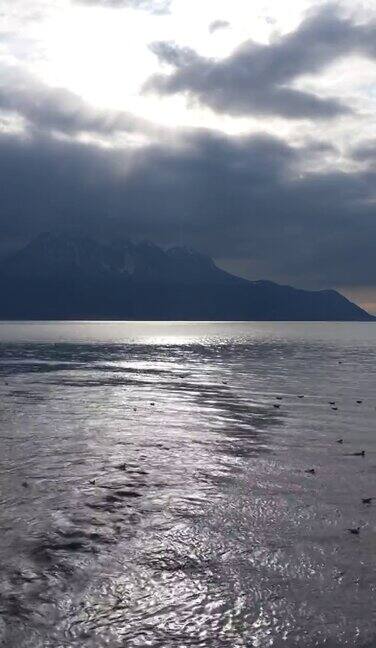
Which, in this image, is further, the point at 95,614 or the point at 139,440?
the point at 139,440

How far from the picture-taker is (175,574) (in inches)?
545

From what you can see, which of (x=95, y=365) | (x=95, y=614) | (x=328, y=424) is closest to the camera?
(x=95, y=614)

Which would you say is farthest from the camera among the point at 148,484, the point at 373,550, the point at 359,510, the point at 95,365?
the point at 95,365

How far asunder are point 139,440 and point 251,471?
27.3 ft

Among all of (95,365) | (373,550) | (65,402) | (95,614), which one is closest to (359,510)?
(373,550)

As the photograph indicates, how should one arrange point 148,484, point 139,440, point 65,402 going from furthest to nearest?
point 65,402
point 139,440
point 148,484

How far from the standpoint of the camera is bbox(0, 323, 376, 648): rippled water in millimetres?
11719

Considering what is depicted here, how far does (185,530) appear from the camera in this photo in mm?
16844

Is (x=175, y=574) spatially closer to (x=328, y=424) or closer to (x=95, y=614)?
(x=95, y=614)

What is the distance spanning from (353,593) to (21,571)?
833 centimetres

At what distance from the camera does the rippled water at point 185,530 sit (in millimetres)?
11719

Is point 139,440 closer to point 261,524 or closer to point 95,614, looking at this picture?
point 261,524

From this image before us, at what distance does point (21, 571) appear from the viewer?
14.0 m

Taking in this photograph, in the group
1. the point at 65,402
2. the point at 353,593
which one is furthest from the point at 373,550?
the point at 65,402
